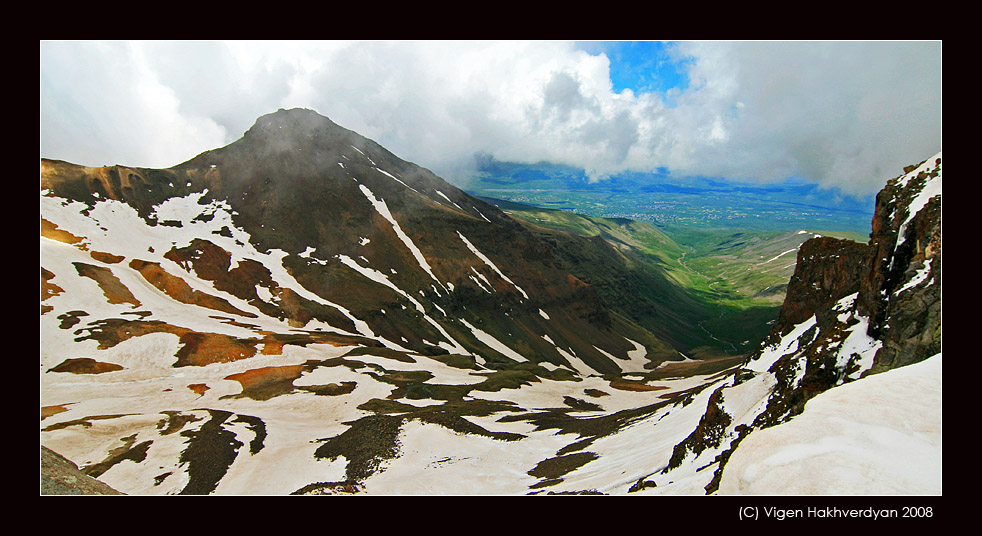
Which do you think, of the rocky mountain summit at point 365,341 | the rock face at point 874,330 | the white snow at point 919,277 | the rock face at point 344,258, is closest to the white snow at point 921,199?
the rock face at point 874,330

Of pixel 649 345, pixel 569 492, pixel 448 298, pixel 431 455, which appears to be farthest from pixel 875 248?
pixel 649 345

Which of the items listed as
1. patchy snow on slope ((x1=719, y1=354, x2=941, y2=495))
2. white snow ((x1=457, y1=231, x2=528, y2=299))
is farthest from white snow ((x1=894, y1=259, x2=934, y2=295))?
white snow ((x1=457, y1=231, x2=528, y2=299))

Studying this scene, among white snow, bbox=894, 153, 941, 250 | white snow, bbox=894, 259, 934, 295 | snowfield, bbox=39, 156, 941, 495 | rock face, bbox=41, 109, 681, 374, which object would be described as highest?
rock face, bbox=41, 109, 681, 374

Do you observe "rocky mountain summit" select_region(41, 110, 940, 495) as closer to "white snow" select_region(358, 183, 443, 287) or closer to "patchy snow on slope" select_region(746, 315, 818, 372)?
"patchy snow on slope" select_region(746, 315, 818, 372)

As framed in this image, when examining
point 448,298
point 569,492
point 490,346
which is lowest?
point 569,492

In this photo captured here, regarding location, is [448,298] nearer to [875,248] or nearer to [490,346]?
[490,346]

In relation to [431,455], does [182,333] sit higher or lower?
higher
